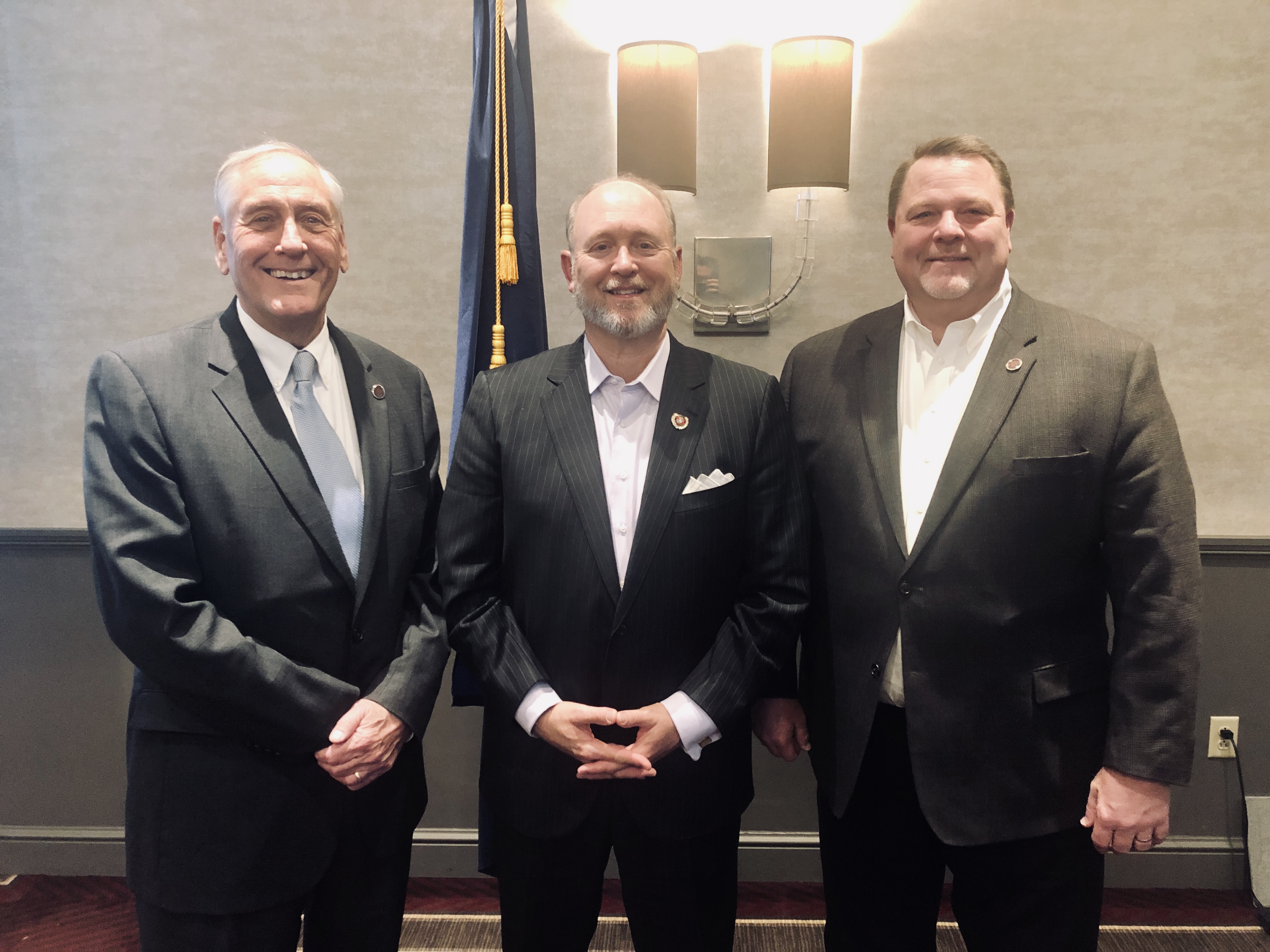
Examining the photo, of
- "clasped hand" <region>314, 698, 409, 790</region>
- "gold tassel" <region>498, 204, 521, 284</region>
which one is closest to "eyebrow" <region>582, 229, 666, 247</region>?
"gold tassel" <region>498, 204, 521, 284</region>

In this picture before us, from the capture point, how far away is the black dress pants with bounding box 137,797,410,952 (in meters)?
1.37

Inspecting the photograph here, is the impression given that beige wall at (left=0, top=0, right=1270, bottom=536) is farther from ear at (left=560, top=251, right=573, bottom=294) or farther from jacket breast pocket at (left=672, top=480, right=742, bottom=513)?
jacket breast pocket at (left=672, top=480, right=742, bottom=513)

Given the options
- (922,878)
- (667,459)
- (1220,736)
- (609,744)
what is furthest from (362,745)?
(1220,736)

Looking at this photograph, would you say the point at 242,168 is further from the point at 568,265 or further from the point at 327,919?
the point at 327,919

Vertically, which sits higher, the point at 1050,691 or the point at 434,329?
the point at 434,329

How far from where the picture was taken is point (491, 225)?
1.96 metres

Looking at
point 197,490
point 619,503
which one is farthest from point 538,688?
point 197,490

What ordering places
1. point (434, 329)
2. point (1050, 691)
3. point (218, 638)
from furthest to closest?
point (434, 329)
point (1050, 691)
point (218, 638)

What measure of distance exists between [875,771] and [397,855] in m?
0.99

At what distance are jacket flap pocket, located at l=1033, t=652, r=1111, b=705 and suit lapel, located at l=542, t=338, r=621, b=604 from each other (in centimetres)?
80

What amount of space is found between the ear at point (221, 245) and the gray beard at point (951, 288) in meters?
1.37

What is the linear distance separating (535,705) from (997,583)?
0.89m

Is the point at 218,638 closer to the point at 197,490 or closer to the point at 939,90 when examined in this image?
the point at 197,490

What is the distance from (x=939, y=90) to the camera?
2299 mm
